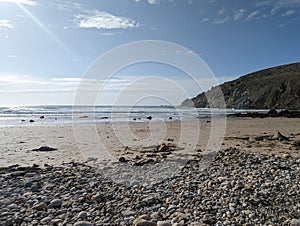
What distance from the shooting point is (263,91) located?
108562 millimetres

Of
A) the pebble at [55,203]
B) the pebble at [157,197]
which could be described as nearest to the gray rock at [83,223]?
the pebble at [157,197]

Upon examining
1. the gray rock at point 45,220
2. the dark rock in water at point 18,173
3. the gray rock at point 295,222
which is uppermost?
the gray rock at point 295,222

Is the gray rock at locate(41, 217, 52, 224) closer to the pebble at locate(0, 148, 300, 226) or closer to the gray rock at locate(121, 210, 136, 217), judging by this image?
the pebble at locate(0, 148, 300, 226)

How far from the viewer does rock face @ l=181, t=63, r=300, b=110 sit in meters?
95.8

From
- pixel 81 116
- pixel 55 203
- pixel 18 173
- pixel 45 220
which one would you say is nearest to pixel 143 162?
pixel 18 173

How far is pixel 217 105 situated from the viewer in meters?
123

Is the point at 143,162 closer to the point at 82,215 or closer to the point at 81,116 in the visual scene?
the point at 82,215

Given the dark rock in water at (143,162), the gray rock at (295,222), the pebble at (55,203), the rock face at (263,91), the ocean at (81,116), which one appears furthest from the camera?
the rock face at (263,91)

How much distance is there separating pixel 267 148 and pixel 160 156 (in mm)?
4573

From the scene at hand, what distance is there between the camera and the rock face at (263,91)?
9579 centimetres

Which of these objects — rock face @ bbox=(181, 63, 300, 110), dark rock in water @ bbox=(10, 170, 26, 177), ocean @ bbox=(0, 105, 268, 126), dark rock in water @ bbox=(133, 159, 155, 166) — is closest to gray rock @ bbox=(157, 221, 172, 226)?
dark rock in water @ bbox=(133, 159, 155, 166)

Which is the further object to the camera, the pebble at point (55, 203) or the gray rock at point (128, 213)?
the pebble at point (55, 203)

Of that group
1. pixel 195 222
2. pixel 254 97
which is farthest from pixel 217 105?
pixel 195 222

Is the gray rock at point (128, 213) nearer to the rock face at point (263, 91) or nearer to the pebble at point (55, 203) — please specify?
the pebble at point (55, 203)
